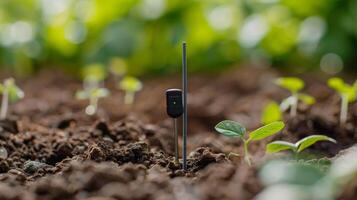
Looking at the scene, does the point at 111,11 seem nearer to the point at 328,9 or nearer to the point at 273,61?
the point at 273,61

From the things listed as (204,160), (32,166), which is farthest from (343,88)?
(32,166)

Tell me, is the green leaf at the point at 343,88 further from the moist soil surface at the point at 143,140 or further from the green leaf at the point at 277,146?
the green leaf at the point at 277,146

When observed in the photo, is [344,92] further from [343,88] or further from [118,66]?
[118,66]

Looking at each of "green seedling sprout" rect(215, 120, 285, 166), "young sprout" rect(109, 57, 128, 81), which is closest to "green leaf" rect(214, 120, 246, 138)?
"green seedling sprout" rect(215, 120, 285, 166)

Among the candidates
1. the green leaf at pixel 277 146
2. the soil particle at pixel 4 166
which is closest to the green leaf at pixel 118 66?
the soil particle at pixel 4 166

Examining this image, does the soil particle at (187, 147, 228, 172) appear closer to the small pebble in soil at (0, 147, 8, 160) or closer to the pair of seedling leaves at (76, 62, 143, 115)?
the small pebble in soil at (0, 147, 8, 160)
